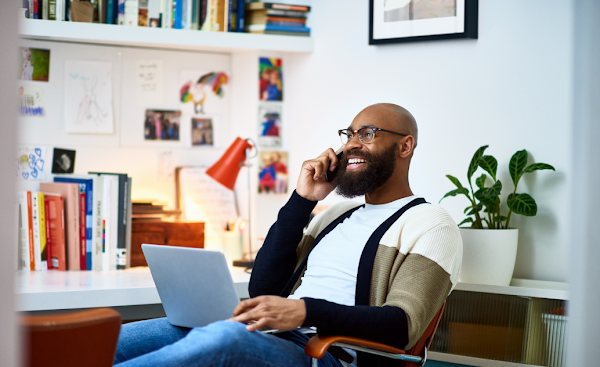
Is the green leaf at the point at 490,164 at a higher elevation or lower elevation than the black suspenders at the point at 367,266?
higher

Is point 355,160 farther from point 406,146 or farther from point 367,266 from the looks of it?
point 367,266

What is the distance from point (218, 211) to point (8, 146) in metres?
2.24

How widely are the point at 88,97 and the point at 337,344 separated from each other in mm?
1986

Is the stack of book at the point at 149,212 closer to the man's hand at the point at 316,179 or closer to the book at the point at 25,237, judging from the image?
the book at the point at 25,237

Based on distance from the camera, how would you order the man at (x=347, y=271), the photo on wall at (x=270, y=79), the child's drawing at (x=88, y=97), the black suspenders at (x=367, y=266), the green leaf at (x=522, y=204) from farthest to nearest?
the photo on wall at (x=270, y=79)
the child's drawing at (x=88, y=97)
the green leaf at (x=522, y=204)
the black suspenders at (x=367, y=266)
the man at (x=347, y=271)

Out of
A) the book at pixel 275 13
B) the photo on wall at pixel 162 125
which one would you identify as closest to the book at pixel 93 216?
the photo on wall at pixel 162 125

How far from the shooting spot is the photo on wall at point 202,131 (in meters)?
3.06

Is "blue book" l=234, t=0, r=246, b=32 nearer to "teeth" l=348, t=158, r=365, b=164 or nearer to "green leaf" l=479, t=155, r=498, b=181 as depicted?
"teeth" l=348, t=158, r=365, b=164

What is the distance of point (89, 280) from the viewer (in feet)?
7.55

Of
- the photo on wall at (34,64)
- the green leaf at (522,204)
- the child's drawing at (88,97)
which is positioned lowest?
the green leaf at (522,204)

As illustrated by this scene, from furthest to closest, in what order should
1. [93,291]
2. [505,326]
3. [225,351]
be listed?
1. [505,326]
2. [93,291]
3. [225,351]

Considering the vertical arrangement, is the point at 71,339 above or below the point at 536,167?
below

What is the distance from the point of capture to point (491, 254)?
221cm

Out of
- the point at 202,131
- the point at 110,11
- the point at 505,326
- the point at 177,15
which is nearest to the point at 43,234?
the point at 202,131
